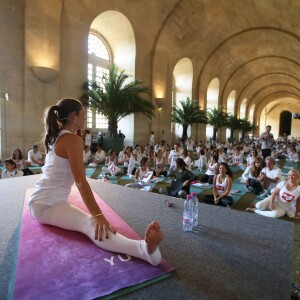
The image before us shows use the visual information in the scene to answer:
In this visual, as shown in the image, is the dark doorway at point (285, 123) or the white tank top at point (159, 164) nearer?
the white tank top at point (159, 164)

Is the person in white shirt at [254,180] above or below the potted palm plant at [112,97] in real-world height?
below

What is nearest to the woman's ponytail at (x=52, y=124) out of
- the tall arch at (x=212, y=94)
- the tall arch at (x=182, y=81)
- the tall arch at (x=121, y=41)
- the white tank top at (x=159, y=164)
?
the white tank top at (x=159, y=164)

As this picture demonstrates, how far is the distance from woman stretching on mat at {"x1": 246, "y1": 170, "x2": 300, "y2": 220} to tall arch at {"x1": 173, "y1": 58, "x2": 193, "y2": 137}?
1562 cm

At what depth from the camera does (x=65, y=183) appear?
86.9 inches

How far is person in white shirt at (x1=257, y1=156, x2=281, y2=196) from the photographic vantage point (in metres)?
6.30

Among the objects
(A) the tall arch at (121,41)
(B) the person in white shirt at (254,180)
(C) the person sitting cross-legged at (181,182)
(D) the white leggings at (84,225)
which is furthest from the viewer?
(A) the tall arch at (121,41)

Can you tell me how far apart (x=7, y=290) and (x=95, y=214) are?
2.30 feet

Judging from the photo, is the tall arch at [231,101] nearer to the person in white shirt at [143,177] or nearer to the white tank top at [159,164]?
the white tank top at [159,164]

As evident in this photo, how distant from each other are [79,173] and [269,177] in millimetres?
5756

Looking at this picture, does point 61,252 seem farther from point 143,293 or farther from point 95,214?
point 143,293

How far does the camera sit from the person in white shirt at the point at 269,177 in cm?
630

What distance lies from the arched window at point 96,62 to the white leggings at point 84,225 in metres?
11.8

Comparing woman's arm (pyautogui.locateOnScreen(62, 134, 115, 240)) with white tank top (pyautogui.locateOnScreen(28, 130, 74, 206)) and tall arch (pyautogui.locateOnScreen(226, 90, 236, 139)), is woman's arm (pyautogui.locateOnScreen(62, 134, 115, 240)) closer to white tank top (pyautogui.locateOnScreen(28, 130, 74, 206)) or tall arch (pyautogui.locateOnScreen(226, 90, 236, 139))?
white tank top (pyautogui.locateOnScreen(28, 130, 74, 206))

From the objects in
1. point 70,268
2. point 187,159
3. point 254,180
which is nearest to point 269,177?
point 254,180
